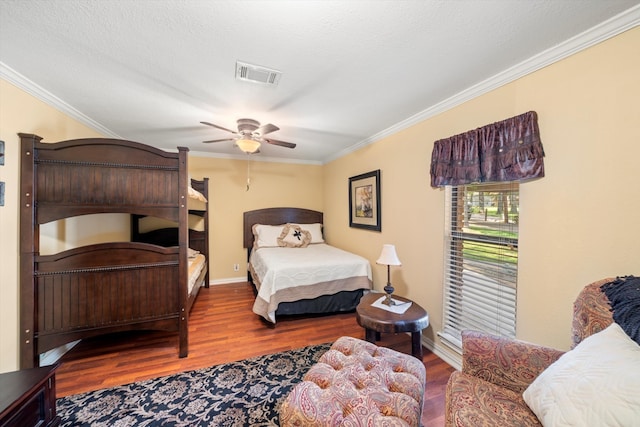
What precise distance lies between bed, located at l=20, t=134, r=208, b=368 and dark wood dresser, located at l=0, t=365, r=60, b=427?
0.64 metres

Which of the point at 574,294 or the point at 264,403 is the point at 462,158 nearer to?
the point at 574,294

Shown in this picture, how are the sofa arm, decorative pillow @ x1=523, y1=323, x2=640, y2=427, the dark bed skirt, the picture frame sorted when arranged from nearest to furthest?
1. decorative pillow @ x1=523, y1=323, x2=640, y2=427
2. the sofa arm
3. the dark bed skirt
4. the picture frame

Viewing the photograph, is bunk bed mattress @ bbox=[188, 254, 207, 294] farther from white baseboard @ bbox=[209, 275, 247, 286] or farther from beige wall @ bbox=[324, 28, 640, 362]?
beige wall @ bbox=[324, 28, 640, 362]

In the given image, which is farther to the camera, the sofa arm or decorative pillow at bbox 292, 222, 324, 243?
decorative pillow at bbox 292, 222, 324, 243

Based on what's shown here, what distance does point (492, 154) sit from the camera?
5.71ft

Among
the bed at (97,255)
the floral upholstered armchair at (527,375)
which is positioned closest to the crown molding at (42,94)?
the bed at (97,255)

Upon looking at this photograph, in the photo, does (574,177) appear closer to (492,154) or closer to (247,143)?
(492,154)

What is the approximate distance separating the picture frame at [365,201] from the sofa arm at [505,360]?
1.84 meters

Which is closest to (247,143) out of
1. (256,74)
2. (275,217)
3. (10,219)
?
(256,74)

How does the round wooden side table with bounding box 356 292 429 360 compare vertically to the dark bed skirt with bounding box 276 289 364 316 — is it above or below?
above

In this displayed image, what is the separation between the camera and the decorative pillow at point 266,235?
13.3 ft

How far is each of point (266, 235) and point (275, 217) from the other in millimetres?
526

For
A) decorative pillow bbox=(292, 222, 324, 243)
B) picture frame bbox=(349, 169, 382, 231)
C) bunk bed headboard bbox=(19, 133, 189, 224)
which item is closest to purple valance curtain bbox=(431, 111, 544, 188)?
picture frame bbox=(349, 169, 382, 231)

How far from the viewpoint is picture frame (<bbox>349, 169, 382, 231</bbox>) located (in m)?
3.06
